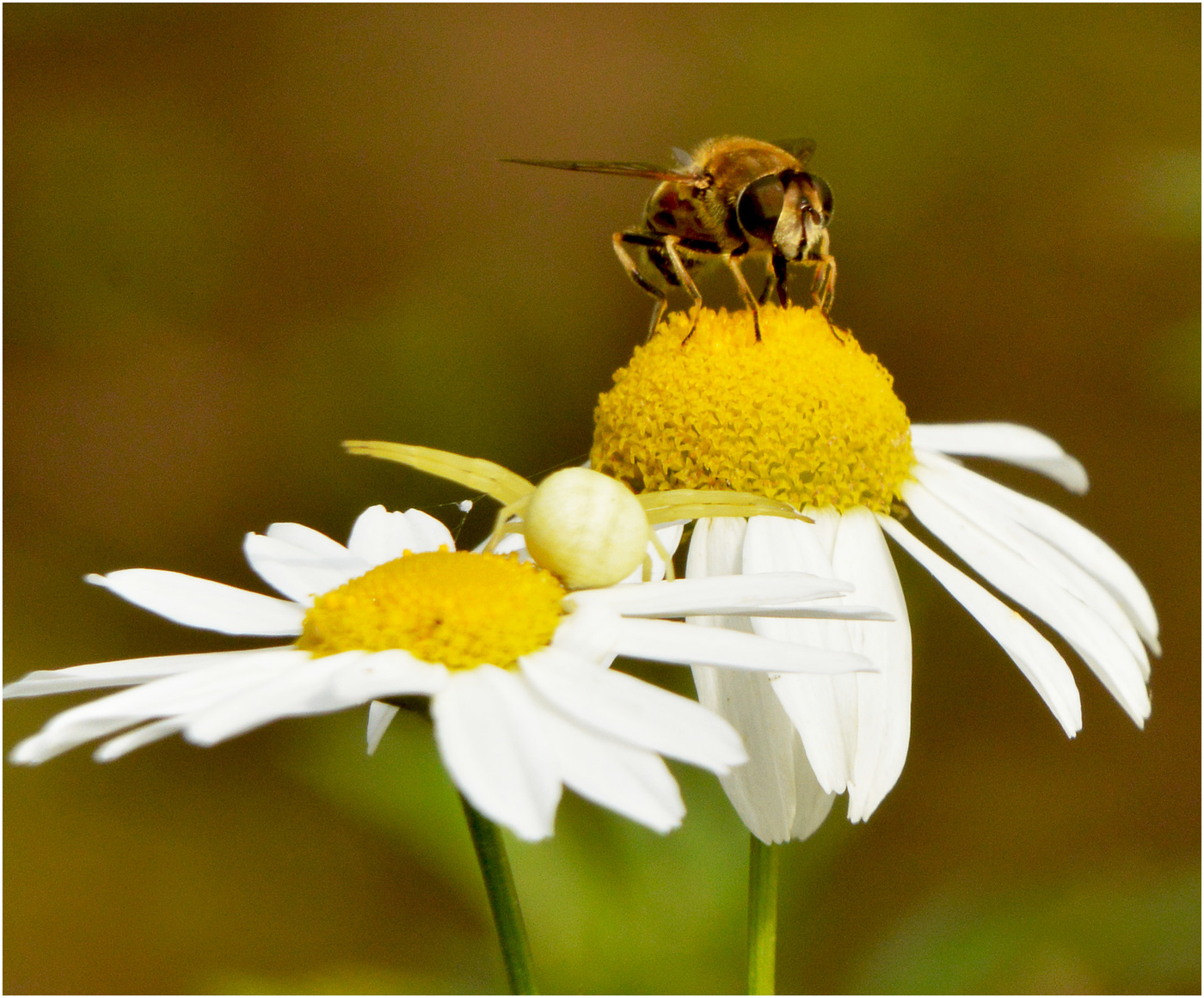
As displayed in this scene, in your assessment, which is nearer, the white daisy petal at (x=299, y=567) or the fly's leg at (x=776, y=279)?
the white daisy petal at (x=299, y=567)

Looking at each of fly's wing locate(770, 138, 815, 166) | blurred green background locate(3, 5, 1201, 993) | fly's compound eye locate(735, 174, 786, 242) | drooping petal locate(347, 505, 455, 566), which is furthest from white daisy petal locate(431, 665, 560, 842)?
blurred green background locate(3, 5, 1201, 993)

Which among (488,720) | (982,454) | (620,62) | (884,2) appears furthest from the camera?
(620,62)

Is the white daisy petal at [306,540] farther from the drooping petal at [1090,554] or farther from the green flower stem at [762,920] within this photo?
the drooping petal at [1090,554]

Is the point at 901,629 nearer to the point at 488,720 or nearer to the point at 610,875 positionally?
the point at 488,720

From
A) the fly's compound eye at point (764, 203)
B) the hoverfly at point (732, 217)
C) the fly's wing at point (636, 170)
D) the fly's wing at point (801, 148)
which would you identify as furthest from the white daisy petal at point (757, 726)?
the fly's wing at point (801, 148)

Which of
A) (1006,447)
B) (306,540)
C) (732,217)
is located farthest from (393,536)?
(1006,447)

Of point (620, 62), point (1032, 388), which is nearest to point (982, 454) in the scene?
point (1032, 388)

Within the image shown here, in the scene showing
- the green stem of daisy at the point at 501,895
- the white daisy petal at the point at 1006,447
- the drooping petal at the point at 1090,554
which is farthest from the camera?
the white daisy petal at the point at 1006,447
